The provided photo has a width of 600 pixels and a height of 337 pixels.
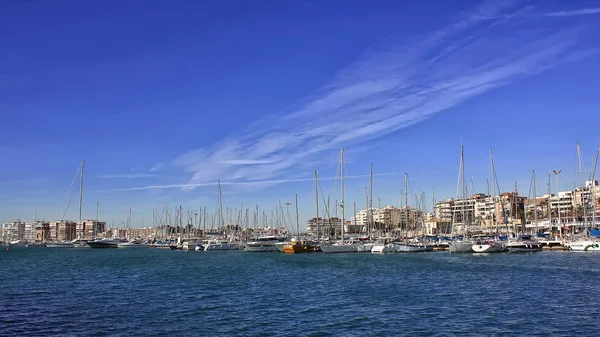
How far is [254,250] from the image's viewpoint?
108 meters

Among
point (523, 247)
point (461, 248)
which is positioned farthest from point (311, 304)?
point (523, 247)

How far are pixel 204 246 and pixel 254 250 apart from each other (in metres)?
23.3

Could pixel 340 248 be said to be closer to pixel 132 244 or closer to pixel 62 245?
pixel 132 244

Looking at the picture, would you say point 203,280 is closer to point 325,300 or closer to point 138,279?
Result: point 138,279

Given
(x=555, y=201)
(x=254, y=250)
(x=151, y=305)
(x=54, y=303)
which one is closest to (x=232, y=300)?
(x=151, y=305)

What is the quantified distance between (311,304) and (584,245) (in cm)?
6598

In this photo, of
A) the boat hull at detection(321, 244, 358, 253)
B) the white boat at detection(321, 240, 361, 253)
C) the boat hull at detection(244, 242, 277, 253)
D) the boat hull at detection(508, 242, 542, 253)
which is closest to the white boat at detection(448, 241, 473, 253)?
the boat hull at detection(508, 242, 542, 253)

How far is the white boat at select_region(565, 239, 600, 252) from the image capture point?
7712cm

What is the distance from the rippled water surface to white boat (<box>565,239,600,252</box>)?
33642 mm

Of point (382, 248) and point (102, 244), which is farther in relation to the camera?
point (102, 244)

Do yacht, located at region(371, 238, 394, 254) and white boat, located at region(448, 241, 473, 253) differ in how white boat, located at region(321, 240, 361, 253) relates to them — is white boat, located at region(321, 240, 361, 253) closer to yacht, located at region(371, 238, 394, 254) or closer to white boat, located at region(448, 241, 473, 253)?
yacht, located at region(371, 238, 394, 254)

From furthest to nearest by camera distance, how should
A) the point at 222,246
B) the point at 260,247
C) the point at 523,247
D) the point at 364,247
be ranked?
1. the point at 222,246
2. the point at 260,247
3. the point at 364,247
4. the point at 523,247

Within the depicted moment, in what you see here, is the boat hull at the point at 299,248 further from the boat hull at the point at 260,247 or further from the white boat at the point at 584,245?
the white boat at the point at 584,245

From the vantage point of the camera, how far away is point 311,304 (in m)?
30.5
